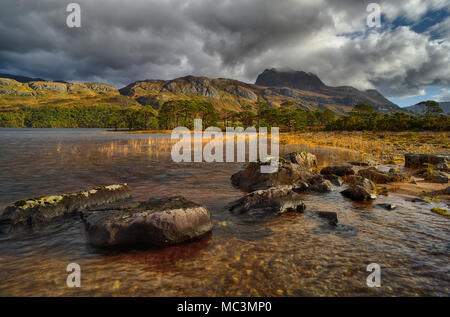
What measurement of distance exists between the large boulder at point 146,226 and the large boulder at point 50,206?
2156 mm

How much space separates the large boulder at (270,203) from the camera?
394 inches

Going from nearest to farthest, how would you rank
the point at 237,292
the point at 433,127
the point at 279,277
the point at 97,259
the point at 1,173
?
the point at 237,292 → the point at 279,277 → the point at 97,259 → the point at 1,173 → the point at 433,127

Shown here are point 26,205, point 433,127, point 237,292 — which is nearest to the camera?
point 237,292

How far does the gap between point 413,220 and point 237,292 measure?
855cm

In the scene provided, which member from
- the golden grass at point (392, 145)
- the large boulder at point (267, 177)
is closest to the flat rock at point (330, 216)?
the large boulder at point (267, 177)

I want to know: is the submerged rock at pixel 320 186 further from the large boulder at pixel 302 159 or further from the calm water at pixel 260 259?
the large boulder at pixel 302 159

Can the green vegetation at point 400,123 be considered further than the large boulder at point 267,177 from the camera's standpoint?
Yes

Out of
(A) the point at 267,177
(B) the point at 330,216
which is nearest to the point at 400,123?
(A) the point at 267,177

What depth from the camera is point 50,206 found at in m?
8.89
